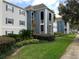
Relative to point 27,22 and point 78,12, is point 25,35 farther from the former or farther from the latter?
point 27,22

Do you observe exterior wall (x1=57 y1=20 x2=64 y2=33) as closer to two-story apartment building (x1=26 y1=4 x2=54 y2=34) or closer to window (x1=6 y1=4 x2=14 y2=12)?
two-story apartment building (x1=26 y1=4 x2=54 y2=34)

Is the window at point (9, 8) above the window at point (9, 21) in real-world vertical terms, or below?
above

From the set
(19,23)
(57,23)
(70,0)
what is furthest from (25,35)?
(57,23)

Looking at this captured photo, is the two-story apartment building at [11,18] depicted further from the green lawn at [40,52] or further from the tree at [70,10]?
the green lawn at [40,52]

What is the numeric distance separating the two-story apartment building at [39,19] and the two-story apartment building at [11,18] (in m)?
2.03

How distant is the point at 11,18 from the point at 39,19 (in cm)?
1202

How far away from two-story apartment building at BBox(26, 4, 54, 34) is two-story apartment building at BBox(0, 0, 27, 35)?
2.03 m

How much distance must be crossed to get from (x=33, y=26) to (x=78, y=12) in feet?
59.4

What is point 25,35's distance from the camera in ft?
99.5

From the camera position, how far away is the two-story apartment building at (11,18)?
118 ft

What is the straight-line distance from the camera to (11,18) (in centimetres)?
3956

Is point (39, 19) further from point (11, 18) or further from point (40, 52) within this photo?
point (40, 52)

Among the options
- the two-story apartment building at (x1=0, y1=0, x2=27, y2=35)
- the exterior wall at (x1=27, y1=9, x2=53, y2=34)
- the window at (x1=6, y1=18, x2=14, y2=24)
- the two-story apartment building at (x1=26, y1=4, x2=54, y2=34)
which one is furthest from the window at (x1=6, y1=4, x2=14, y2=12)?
the exterior wall at (x1=27, y1=9, x2=53, y2=34)

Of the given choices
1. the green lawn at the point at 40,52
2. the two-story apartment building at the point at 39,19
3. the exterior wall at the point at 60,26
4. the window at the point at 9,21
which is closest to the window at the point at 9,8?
the window at the point at 9,21
